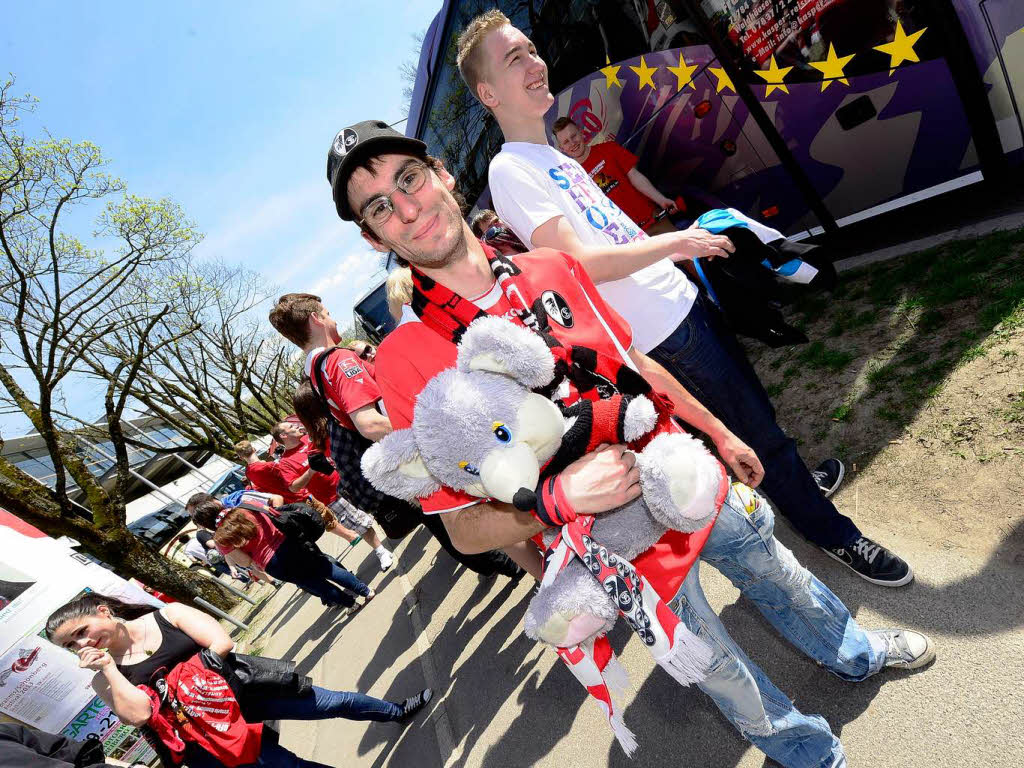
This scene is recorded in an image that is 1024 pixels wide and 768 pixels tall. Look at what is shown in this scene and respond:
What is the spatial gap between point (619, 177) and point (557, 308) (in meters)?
3.21

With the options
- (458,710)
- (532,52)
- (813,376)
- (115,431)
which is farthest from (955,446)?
(115,431)

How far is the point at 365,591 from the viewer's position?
5.80 metres

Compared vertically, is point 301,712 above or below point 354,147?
below

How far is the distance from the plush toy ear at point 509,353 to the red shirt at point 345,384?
6.10 feet

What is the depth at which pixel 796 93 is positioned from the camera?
343cm

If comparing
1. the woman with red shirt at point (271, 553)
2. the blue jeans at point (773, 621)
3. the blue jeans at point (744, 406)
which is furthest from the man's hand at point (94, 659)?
the blue jeans at point (744, 406)

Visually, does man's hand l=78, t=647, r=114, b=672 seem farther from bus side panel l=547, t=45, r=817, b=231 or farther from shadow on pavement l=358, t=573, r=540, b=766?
bus side panel l=547, t=45, r=817, b=231

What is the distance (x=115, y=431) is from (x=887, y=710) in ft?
39.4

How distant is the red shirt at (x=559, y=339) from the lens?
1307 mm

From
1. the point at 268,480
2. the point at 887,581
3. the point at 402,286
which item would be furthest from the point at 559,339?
the point at 268,480

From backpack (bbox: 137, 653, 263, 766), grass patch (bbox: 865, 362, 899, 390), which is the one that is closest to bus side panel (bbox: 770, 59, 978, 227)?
grass patch (bbox: 865, 362, 899, 390)

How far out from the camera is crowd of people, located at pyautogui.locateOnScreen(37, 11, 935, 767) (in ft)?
4.50

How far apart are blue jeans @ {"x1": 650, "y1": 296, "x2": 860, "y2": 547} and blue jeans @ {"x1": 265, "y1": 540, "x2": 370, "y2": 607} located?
4396 mm

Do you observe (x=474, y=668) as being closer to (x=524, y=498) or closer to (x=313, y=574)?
(x=313, y=574)
